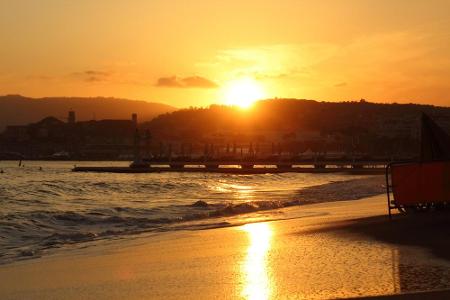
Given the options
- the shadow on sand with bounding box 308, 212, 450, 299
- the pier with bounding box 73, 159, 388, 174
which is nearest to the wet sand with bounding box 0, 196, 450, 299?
the shadow on sand with bounding box 308, 212, 450, 299

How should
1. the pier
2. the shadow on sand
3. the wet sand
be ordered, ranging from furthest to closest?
the pier → the wet sand → the shadow on sand

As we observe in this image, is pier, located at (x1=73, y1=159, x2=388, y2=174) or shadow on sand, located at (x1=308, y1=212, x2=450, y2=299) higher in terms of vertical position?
shadow on sand, located at (x1=308, y1=212, x2=450, y2=299)

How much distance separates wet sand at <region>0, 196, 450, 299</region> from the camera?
6.60 m

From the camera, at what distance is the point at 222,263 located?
8.54 m

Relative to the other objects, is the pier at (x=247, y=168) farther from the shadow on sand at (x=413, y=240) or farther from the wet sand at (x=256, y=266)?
the wet sand at (x=256, y=266)

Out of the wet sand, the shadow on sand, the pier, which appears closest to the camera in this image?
the shadow on sand

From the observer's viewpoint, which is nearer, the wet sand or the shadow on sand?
the shadow on sand

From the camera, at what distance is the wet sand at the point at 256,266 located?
660cm

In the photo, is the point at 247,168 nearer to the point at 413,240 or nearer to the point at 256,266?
the point at 413,240

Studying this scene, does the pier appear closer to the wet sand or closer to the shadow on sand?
the shadow on sand

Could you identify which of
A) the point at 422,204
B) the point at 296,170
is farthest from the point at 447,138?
the point at 296,170

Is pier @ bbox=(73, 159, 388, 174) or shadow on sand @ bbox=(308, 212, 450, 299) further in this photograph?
pier @ bbox=(73, 159, 388, 174)

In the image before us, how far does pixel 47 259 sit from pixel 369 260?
493cm

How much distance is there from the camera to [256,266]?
26.7ft
